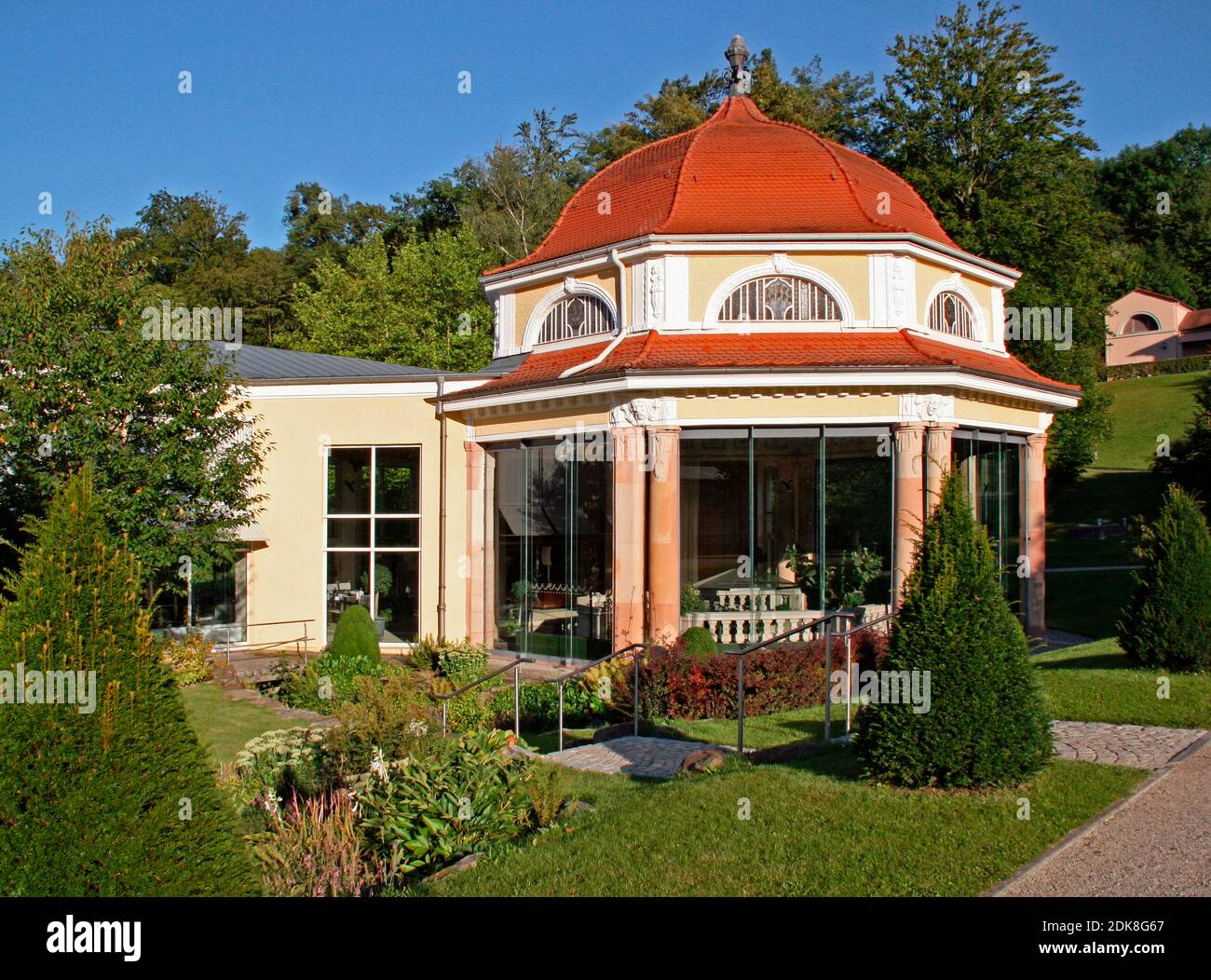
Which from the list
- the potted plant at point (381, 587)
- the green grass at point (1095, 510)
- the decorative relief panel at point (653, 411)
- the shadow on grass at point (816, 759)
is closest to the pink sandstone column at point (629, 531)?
the decorative relief panel at point (653, 411)

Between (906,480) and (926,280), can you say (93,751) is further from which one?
(926,280)

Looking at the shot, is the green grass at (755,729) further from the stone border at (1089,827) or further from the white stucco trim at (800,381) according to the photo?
the white stucco trim at (800,381)

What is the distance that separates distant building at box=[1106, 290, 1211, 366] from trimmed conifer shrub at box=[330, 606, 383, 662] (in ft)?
217

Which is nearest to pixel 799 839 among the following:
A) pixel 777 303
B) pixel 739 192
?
pixel 777 303

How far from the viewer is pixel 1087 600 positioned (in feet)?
91.6

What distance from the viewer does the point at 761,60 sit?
4991 centimetres

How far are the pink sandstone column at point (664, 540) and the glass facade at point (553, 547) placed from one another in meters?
1.25

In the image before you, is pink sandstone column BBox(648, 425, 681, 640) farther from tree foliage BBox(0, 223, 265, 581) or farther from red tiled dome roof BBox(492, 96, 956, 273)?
tree foliage BBox(0, 223, 265, 581)

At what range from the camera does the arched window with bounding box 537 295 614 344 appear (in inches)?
825

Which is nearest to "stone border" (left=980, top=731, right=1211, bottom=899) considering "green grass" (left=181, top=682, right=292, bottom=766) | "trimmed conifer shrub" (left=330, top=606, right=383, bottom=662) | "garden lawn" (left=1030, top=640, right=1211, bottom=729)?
"garden lawn" (left=1030, top=640, right=1211, bottom=729)

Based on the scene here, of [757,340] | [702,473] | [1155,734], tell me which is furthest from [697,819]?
[702,473]

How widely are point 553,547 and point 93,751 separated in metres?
15.5
